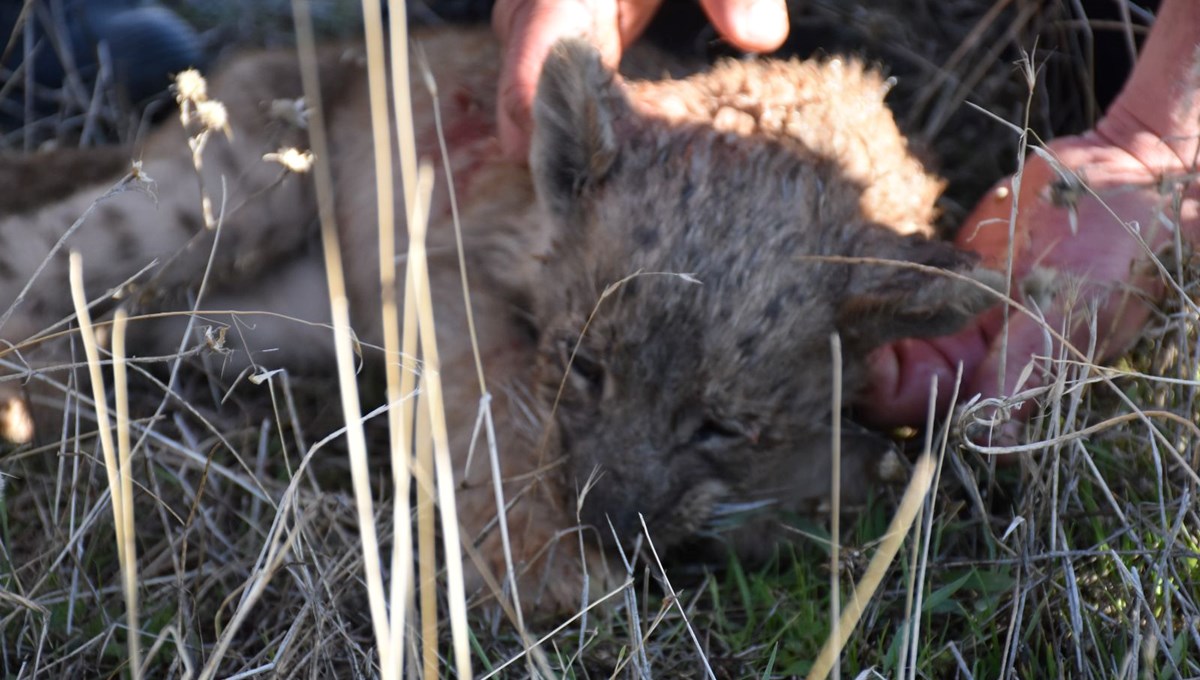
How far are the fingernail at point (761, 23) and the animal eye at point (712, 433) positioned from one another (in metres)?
1.19

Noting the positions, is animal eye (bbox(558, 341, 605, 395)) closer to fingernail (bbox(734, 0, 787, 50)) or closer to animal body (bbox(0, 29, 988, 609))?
animal body (bbox(0, 29, 988, 609))

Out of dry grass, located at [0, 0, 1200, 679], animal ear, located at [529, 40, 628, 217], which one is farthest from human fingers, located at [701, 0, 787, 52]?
dry grass, located at [0, 0, 1200, 679]

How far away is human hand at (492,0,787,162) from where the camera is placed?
3410mm

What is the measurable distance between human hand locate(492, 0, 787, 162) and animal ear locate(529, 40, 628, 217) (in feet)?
0.95

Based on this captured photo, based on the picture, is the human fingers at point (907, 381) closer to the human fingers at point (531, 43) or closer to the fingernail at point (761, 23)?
the fingernail at point (761, 23)

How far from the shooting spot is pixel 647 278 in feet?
9.23

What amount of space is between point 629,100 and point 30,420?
1873 mm

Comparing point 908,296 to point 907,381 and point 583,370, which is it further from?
point 583,370

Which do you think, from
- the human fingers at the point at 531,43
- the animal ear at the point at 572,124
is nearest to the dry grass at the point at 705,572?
the animal ear at the point at 572,124

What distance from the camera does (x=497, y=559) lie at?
127 inches

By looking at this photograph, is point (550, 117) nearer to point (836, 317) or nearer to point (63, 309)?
point (836, 317)

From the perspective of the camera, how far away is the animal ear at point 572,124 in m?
2.90

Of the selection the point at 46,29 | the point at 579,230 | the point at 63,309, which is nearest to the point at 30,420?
the point at 63,309

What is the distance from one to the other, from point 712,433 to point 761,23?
1238 mm
